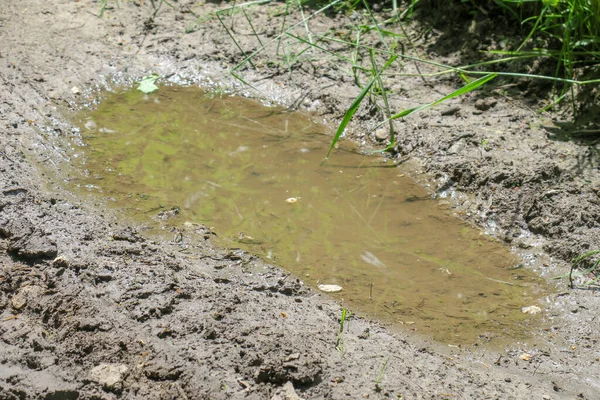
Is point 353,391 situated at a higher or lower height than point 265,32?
lower

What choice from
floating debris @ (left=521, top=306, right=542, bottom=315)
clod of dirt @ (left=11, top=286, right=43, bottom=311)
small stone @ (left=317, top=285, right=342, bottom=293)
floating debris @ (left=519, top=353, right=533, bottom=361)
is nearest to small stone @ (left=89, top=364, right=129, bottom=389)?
clod of dirt @ (left=11, top=286, right=43, bottom=311)

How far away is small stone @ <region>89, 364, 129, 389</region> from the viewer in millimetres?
2264

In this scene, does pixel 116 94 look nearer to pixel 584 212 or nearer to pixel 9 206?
pixel 9 206

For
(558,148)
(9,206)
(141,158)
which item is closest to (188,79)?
(141,158)

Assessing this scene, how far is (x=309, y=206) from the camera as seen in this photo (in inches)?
149

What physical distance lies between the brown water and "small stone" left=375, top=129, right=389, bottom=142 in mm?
221

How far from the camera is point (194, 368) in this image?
7.73 ft

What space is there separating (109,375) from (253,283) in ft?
3.01

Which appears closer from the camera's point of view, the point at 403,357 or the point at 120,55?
the point at 403,357

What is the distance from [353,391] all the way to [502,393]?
57 cm

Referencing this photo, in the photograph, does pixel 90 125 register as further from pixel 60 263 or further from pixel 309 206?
pixel 60 263

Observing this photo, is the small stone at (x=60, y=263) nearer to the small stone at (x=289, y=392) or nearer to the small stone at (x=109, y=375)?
the small stone at (x=109, y=375)

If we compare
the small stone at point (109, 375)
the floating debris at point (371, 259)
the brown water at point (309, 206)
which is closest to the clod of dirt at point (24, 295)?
the small stone at point (109, 375)

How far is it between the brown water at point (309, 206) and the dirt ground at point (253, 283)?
153 millimetres
